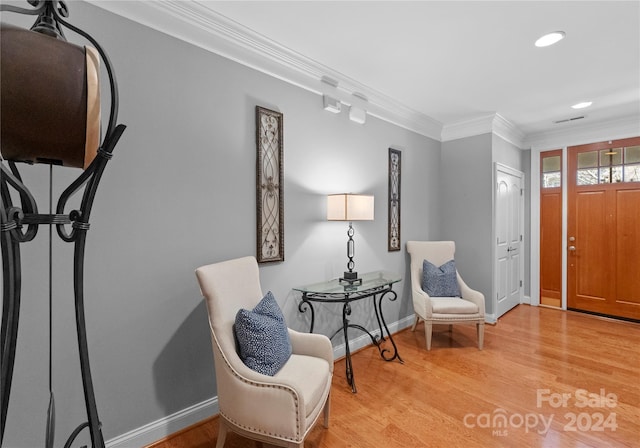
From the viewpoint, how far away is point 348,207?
2.63 metres

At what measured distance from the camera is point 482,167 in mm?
3996

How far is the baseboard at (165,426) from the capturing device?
5.77ft

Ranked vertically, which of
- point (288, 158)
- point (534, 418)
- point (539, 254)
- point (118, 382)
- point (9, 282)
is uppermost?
point (288, 158)

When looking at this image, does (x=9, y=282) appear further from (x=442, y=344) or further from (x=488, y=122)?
(x=488, y=122)

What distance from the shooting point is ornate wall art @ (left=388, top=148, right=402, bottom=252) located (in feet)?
11.8

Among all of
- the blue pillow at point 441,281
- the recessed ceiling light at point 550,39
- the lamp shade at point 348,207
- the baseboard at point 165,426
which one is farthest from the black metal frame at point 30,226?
the blue pillow at point 441,281

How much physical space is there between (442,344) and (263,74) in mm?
3094

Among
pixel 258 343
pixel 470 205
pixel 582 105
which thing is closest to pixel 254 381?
pixel 258 343

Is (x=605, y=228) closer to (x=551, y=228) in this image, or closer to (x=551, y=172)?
(x=551, y=228)

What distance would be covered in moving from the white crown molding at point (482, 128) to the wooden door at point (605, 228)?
1026mm

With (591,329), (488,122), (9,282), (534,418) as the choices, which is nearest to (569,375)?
(534,418)

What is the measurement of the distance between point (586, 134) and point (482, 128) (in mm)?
1654

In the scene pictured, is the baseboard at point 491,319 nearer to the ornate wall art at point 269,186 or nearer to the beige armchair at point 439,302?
the beige armchair at point 439,302

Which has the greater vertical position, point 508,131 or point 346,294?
point 508,131
